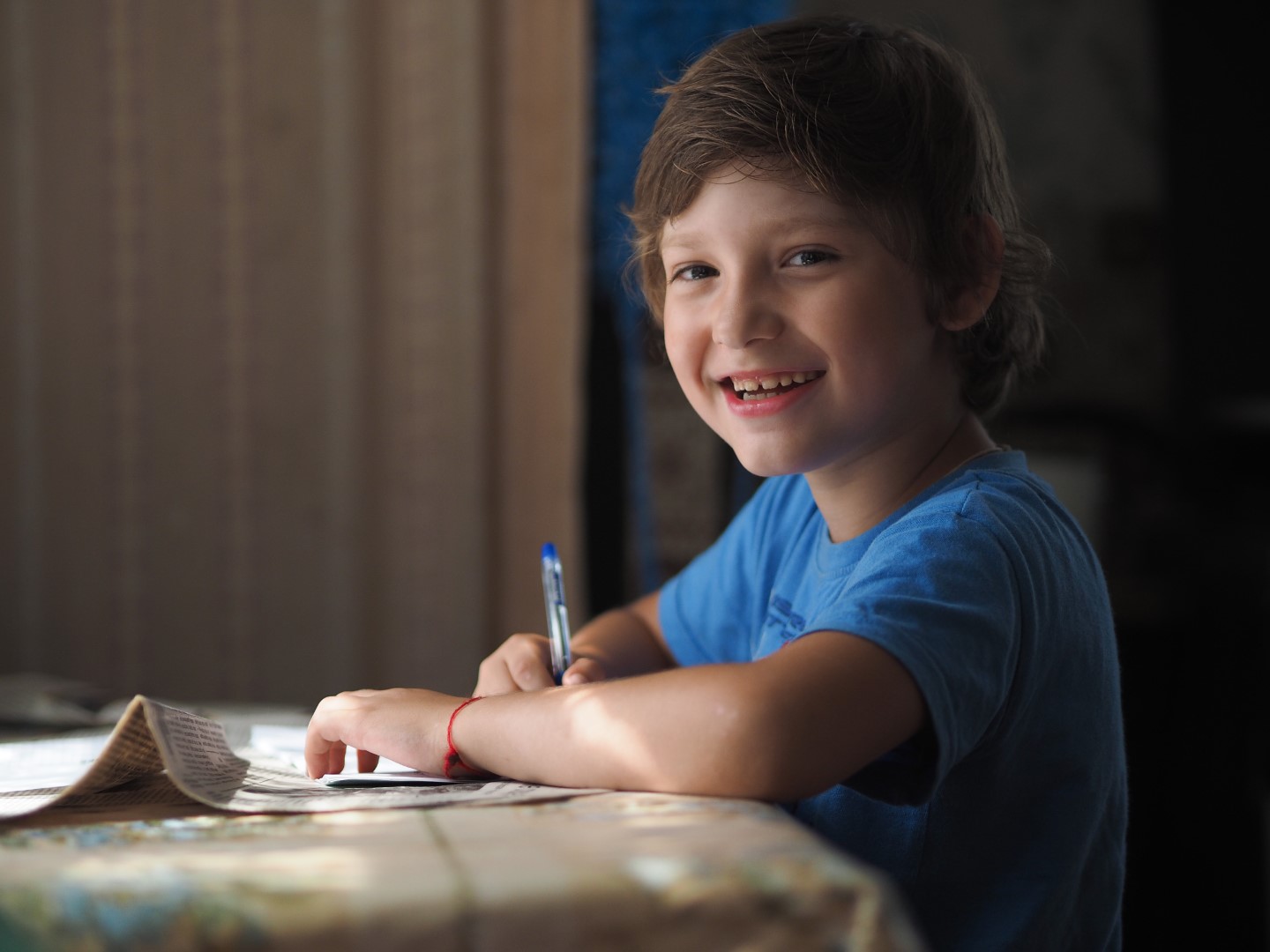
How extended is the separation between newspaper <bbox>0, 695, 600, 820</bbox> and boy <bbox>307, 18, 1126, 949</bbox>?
0.05m

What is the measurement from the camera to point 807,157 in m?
0.83

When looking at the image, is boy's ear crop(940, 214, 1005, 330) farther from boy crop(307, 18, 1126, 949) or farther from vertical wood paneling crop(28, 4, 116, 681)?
vertical wood paneling crop(28, 4, 116, 681)

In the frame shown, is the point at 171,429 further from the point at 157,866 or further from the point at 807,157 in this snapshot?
the point at 157,866

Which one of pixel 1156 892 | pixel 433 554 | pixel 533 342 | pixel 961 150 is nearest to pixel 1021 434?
pixel 1156 892

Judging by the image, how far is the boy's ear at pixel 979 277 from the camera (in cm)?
92

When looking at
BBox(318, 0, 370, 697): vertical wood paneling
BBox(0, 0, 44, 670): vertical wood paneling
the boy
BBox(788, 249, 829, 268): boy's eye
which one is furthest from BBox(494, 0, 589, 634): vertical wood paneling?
BBox(788, 249, 829, 268): boy's eye

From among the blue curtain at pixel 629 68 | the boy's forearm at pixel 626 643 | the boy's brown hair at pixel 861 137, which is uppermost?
the blue curtain at pixel 629 68

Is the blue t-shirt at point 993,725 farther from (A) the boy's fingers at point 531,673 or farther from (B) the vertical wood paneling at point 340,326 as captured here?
(B) the vertical wood paneling at point 340,326

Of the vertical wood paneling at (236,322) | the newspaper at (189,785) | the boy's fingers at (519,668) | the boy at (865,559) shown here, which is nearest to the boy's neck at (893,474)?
the boy at (865,559)

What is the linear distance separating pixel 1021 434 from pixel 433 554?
1461 millimetres

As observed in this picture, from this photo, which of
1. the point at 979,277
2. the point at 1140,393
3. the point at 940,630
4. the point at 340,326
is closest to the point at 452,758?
the point at 940,630

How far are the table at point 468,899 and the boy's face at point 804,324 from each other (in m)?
0.42

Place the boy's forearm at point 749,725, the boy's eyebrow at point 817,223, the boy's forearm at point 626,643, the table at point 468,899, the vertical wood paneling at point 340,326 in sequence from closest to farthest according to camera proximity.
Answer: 1. the table at point 468,899
2. the boy's forearm at point 749,725
3. the boy's eyebrow at point 817,223
4. the boy's forearm at point 626,643
5. the vertical wood paneling at point 340,326

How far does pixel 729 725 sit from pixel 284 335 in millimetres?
1809
